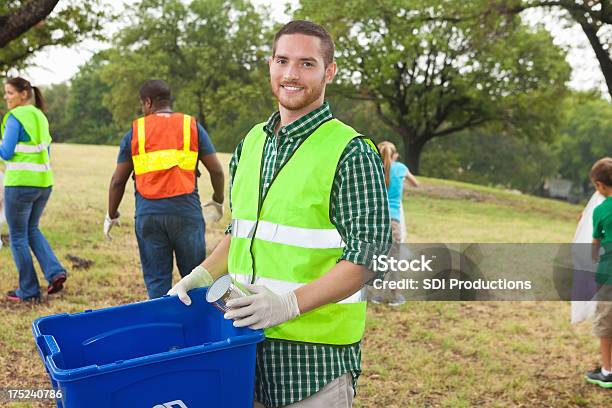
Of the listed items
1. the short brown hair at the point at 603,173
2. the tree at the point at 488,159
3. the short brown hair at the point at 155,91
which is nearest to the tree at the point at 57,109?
the tree at the point at 488,159

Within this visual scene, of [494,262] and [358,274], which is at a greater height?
[358,274]

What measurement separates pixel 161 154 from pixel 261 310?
3.13m

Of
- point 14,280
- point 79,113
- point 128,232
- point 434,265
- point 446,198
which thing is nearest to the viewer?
point 14,280

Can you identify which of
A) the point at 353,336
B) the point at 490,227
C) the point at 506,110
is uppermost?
the point at 506,110

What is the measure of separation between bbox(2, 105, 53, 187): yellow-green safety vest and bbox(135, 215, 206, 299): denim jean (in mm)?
1699

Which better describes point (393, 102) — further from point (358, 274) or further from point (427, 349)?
point (358, 274)

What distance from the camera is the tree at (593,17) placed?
1473 centimetres

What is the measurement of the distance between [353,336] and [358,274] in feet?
1.03

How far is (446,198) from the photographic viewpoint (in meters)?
21.4

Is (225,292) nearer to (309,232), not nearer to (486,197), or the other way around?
(309,232)

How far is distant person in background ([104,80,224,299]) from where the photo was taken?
4.78 metres

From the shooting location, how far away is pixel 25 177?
5.94 metres

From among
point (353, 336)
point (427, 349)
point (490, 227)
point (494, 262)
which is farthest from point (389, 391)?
point (490, 227)

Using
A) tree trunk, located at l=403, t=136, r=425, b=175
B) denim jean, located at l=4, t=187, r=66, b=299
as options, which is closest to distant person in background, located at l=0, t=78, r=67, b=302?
denim jean, located at l=4, t=187, r=66, b=299
